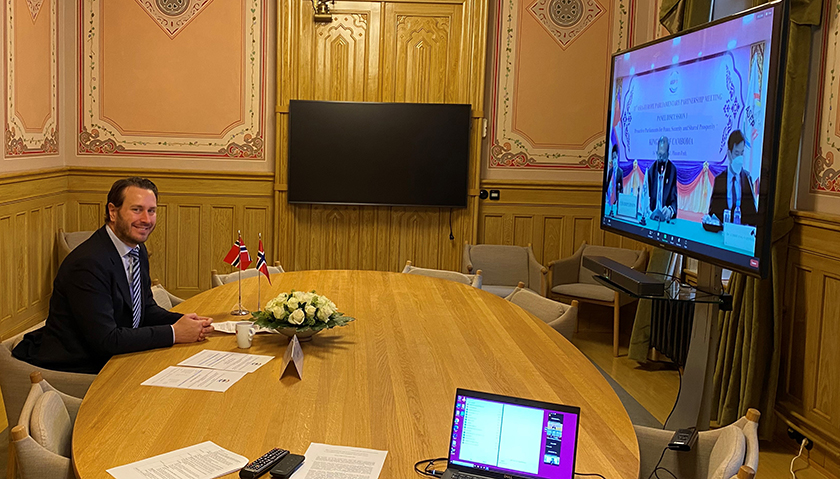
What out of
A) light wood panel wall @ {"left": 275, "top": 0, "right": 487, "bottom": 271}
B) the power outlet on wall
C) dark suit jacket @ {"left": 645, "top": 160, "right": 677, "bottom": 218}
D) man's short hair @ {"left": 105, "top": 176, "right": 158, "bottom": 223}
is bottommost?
the power outlet on wall

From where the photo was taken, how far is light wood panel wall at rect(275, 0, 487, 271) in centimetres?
619

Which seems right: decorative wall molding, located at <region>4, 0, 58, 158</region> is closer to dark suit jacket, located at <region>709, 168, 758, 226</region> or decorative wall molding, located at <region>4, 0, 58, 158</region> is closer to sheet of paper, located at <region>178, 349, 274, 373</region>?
sheet of paper, located at <region>178, 349, 274, 373</region>

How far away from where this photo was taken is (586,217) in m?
6.53

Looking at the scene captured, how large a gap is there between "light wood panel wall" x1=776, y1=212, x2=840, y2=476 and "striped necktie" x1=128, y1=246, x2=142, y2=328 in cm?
319

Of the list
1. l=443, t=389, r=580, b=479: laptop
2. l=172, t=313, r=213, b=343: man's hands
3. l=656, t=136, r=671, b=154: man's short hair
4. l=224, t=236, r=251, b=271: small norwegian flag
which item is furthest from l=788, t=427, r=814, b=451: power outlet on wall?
l=172, t=313, r=213, b=343: man's hands

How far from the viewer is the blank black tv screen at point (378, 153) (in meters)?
6.17

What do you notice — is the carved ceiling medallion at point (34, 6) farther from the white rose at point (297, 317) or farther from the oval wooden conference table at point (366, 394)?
the white rose at point (297, 317)

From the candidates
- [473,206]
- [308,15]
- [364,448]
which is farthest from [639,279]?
[308,15]

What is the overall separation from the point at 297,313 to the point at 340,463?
3.16 ft

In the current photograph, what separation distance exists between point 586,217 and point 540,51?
4.87ft

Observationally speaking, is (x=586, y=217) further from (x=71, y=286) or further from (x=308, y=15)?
(x=71, y=286)

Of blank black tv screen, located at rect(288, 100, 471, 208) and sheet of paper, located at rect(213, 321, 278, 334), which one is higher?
blank black tv screen, located at rect(288, 100, 471, 208)

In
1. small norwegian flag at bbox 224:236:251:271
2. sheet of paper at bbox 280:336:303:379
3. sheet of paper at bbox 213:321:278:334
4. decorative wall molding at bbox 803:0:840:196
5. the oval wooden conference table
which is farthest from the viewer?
decorative wall molding at bbox 803:0:840:196

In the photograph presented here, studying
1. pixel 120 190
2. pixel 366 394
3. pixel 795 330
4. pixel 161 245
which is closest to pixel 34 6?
pixel 161 245
